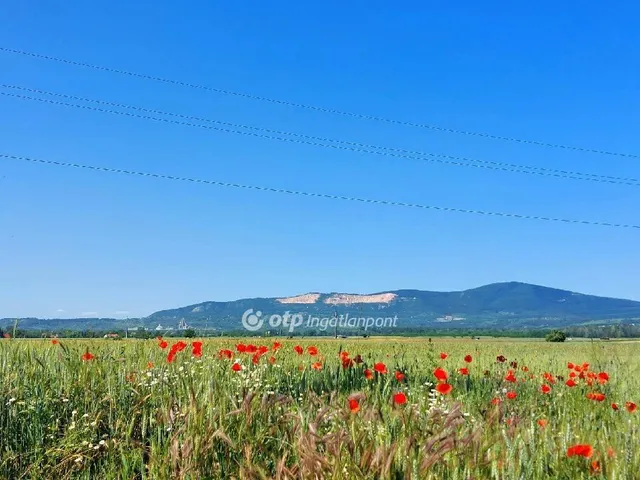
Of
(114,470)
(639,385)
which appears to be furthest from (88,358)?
(639,385)

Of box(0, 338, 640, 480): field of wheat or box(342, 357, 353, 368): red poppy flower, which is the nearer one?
box(0, 338, 640, 480): field of wheat

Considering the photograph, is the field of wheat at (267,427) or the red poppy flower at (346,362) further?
the red poppy flower at (346,362)

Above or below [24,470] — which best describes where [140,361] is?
above

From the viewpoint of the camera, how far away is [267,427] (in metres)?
4.43

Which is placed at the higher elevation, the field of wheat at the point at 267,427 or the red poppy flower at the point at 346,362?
the red poppy flower at the point at 346,362

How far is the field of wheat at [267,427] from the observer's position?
10.5 feet

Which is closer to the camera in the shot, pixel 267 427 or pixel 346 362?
pixel 267 427

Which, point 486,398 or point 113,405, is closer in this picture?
point 113,405

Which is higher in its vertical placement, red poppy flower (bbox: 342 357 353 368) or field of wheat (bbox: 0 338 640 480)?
red poppy flower (bbox: 342 357 353 368)

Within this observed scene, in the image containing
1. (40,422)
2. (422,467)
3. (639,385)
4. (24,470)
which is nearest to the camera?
(422,467)

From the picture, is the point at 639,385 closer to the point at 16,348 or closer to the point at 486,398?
Result: the point at 486,398

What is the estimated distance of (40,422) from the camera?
17.0 feet

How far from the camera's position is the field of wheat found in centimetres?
320

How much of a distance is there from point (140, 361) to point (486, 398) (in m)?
3.85
